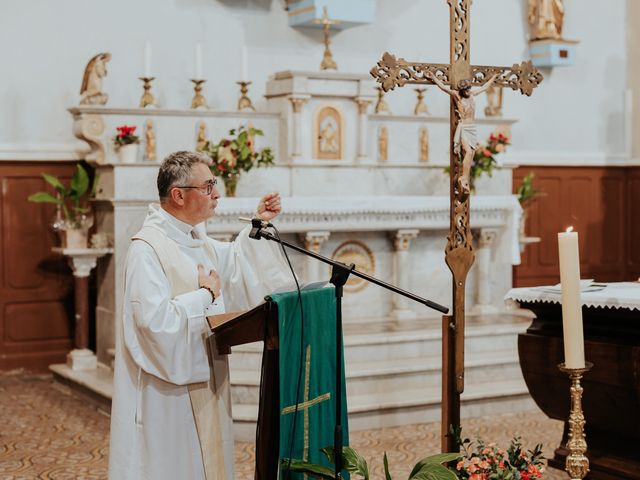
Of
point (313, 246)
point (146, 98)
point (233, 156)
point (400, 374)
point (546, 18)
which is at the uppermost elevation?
point (546, 18)

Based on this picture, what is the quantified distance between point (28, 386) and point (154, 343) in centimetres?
463

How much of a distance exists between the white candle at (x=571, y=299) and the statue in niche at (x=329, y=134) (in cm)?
519

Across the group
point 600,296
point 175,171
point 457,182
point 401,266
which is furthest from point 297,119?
point 175,171

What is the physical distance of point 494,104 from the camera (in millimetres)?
9391

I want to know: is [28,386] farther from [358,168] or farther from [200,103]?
[358,168]

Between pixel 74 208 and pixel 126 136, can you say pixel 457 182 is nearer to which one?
pixel 126 136

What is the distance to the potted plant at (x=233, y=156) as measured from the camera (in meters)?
7.49

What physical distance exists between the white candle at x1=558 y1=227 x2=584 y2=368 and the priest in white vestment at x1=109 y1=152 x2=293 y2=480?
1.26 metres

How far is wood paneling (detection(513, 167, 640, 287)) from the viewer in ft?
34.5

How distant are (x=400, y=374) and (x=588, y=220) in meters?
4.70

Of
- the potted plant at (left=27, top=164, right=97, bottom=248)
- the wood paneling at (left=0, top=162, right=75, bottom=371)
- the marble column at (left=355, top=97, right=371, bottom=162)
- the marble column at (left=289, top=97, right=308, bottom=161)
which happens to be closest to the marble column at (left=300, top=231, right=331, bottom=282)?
the marble column at (left=289, top=97, right=308, bottom=161)

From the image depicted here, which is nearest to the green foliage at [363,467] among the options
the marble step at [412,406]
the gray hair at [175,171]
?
the gray hair at [175,171]

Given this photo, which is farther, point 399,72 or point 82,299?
A: point 82,299

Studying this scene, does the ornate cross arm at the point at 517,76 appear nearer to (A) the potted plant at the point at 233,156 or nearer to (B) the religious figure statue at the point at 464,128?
(B) the religious figure statue at the point at 464,128
